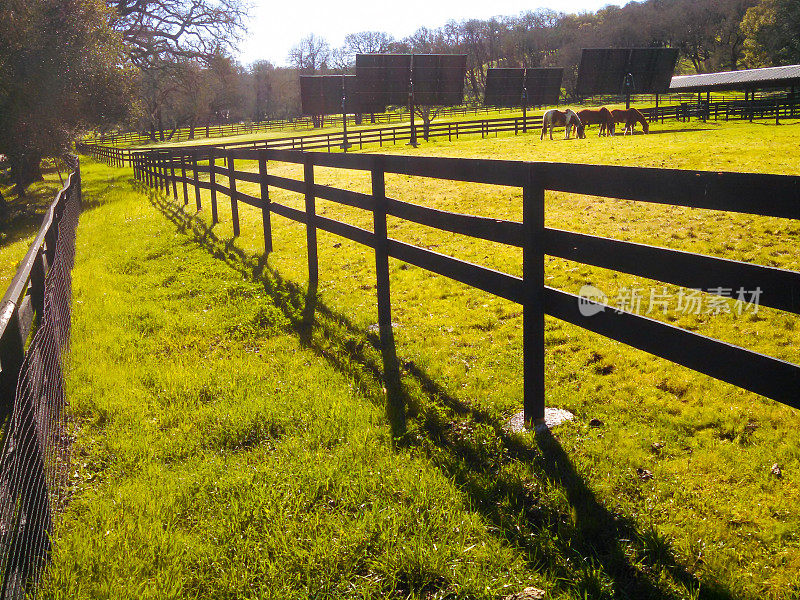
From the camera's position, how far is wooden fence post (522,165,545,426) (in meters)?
3.91

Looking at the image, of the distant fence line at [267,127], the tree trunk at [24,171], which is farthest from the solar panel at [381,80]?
the distant fence line at [267,127]

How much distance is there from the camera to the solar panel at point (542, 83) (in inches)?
2016

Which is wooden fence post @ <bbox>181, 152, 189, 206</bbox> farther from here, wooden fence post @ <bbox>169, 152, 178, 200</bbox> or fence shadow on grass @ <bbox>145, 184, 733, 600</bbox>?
fence shadow on grass @ <bbox>145, 184, 733, 600</bbox>

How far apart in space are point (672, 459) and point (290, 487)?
217 cm

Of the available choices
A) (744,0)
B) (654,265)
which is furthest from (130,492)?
(744,0)

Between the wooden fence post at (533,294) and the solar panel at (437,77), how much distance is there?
135 feet

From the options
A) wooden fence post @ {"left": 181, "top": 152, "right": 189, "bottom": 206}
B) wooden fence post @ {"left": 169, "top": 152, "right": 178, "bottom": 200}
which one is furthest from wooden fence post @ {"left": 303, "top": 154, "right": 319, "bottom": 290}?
wooden fence post @ {"left": 169, "top": 152, "right": 178, "bottom": 200}

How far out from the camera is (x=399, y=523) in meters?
3.25

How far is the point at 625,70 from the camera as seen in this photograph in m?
49.6

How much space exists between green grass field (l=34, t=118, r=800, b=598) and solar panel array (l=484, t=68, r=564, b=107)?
45986mm

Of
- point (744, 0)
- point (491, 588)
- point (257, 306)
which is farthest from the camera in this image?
point (744, 0)

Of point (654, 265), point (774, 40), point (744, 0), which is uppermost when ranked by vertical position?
point (744, 0)

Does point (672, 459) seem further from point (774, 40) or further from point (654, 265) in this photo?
point (774, 40)

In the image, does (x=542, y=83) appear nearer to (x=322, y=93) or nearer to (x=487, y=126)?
(x=487, y=126)
